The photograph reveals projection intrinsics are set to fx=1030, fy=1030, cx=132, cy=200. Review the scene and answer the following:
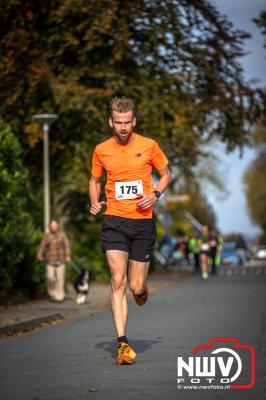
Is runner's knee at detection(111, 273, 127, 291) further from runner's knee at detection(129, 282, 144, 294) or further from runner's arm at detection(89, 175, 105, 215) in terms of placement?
runner's arm at detection(89, 175, 105, 215)

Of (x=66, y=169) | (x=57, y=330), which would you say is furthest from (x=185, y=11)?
(x=57, y=330)

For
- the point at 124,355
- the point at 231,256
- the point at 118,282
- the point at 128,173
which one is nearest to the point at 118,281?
the point at 118,282

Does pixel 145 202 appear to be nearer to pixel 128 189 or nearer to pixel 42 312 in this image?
pixel 128 189

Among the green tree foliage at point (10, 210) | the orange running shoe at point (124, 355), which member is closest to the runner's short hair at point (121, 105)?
the orange running shoe at point (124, 355)

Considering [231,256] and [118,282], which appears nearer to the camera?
[118,282]

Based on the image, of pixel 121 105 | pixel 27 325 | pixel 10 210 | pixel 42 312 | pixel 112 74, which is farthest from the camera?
pixel 112 74

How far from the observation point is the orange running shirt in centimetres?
901

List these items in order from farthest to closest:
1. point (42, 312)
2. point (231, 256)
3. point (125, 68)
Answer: point (231, 256) < point (125, 68) < point (42, 312)

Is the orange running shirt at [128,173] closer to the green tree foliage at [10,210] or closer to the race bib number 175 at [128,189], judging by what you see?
the race bib number 175 at [128,189]

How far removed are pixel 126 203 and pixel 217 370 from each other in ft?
5.51

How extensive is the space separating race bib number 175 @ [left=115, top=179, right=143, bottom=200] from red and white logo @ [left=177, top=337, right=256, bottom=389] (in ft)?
4.73

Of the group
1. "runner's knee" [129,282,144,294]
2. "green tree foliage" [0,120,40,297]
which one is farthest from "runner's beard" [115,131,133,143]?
"green tree foliage" [0,120,40,297]

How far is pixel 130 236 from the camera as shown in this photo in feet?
29.9

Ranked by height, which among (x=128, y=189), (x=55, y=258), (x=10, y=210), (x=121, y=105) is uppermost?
(x=121, y=105)
